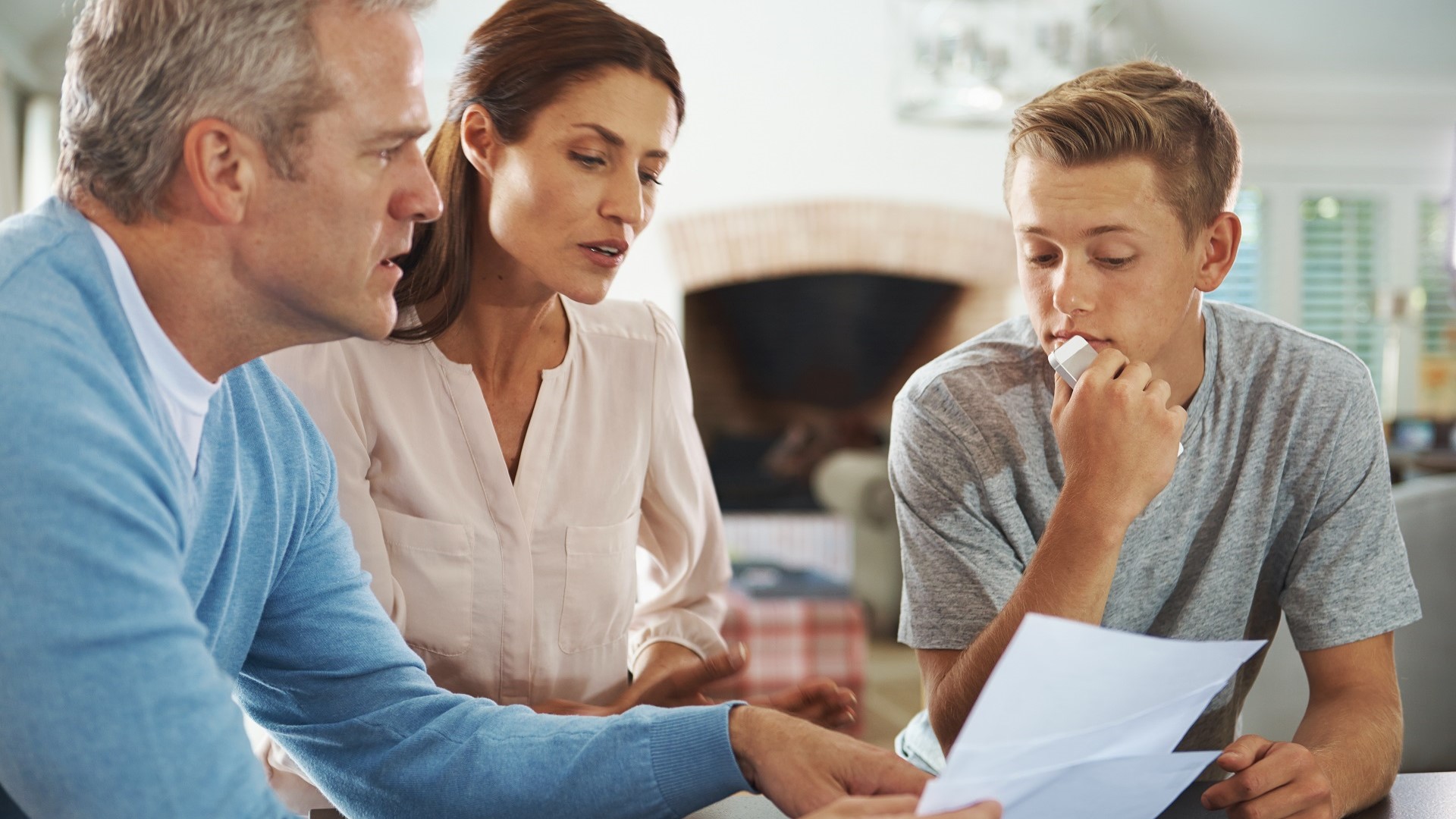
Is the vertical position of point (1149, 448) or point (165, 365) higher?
point (165, 365)

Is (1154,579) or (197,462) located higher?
(197,462)

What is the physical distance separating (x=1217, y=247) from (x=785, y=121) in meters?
4.43

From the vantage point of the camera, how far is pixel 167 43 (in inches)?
29.5

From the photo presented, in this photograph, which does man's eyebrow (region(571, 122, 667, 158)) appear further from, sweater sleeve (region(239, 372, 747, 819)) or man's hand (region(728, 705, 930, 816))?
man's hand (region(728, 705, 930, 816))

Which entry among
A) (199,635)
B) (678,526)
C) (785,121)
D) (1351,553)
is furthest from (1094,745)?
(785,121)

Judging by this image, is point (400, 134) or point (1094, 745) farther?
point (400, 134)

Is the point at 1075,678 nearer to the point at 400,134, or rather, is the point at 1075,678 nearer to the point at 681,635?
the point at 400,134

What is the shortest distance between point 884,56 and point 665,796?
5.11 metres

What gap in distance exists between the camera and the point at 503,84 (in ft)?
4.05

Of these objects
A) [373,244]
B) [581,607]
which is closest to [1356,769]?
[581,607]

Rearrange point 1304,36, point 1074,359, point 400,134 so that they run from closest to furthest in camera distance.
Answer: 1. point 400,134
2. point 1074,359
3. point 1304,36

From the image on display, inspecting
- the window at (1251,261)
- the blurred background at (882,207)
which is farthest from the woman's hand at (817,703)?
the window at (1251,261)

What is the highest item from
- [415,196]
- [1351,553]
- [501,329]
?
[415,196]

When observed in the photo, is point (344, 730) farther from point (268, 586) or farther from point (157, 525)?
point (157, 525)
